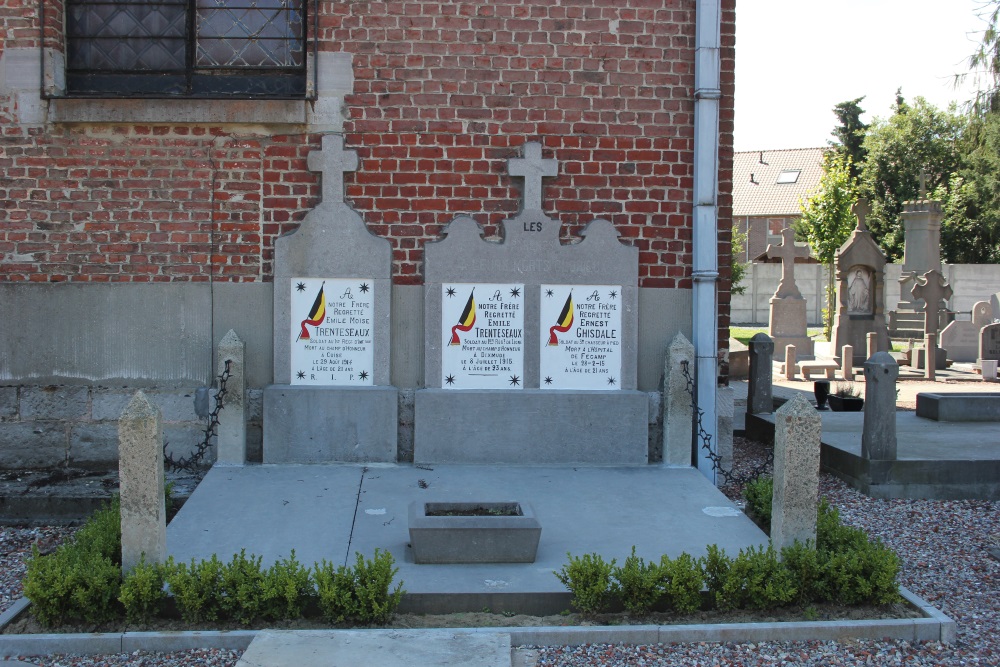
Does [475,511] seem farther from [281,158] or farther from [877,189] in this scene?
[877,189]

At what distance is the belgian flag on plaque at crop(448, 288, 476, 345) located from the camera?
299 inches

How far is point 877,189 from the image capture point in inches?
1737

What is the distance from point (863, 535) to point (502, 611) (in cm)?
222

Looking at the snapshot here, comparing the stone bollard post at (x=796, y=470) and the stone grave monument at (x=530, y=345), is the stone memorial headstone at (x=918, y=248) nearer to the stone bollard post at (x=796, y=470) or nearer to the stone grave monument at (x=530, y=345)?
the stone grave monument at (x=530, y=345)

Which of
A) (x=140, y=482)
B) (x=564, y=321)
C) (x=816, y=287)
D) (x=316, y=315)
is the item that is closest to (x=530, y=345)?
(x=564, y=321)

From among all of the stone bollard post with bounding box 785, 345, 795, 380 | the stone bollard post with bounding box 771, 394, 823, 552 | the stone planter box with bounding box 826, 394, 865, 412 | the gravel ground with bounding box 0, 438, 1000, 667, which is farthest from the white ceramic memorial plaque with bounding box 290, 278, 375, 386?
the stone bollard post with bounding box 785, 345, 795, 380

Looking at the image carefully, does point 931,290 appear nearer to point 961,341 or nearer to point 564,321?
point 961,341

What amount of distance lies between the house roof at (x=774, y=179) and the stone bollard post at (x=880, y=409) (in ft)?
170

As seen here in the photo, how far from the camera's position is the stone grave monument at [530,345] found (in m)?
7.53

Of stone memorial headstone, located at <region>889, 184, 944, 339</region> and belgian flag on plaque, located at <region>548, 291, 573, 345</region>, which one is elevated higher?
stone memorial headstone, located at <region>889, 184, 944, 339</region>

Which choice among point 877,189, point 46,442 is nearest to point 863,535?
point 46,442

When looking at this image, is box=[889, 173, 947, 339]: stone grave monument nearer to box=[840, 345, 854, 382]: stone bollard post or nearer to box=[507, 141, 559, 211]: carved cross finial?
box=[840, 345, 854, 382]: stone bollard post

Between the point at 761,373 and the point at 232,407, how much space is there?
247 inches

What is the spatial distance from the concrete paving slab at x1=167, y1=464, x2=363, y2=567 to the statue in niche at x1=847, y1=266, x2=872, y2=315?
61.1 ft
